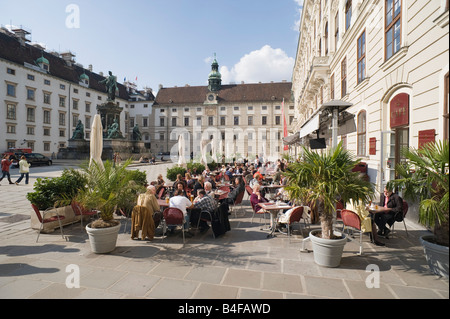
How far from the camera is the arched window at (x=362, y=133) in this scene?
37.9 feet

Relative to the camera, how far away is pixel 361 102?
11461 millimetres

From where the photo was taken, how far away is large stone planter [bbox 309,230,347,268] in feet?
14.3

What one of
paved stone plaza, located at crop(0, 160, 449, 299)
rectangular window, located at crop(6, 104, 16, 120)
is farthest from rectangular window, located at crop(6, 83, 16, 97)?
paved stone plaza, located at crop(0, 160, 449, 299)

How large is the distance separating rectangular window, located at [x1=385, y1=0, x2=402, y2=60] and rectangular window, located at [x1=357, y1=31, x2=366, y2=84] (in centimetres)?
203

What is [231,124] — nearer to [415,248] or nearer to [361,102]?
[361,102]

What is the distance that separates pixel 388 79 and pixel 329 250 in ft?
23.3

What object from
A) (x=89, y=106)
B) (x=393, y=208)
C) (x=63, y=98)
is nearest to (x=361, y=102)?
(x=393, y=208)

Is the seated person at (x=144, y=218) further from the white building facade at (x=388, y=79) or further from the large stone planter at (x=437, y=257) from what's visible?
the large stone planter at (x=437, y=257)

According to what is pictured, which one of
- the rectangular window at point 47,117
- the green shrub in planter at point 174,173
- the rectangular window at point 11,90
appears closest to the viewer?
the green shrub in planter at point 174,173

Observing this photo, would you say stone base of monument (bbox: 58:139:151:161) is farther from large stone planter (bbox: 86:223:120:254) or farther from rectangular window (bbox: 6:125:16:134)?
large stone planter (bbox: 86:223:120:254)

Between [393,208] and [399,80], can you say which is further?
[399,80]

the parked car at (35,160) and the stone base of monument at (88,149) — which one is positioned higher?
the stone base of monument at (88,149)

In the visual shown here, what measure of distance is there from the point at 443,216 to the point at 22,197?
43.7 feet

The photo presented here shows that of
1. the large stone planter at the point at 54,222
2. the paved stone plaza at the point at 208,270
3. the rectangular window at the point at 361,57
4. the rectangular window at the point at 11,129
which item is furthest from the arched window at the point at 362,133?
the rectangular window at the point at 11,129
